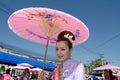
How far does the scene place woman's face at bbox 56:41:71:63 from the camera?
2.80m

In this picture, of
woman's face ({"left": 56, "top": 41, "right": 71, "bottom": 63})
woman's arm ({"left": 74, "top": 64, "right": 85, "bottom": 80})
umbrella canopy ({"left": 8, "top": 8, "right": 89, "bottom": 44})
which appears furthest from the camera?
umbrella canopy ({"left": 8, "top": 8, "right": 89, "bottom": 44})

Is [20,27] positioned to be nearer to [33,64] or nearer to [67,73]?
[67,73]

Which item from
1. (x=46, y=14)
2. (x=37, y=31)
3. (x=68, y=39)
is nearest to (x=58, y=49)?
(x=68, y=39)

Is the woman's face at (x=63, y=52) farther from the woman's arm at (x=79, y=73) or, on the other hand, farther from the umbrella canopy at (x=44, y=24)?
the umbrella canopy at (x=44, y=24)

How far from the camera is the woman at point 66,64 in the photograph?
2660mm

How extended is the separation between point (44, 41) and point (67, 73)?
1.30 m

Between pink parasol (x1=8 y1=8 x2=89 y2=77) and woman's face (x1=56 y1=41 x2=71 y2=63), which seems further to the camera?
pink parasol (x1=8 y1=8 x2=89 y2=77)

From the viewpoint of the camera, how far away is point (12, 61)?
53.9 ft

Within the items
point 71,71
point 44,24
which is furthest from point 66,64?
point 44,24

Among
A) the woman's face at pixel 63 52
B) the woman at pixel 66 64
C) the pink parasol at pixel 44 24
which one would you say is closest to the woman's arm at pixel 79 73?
the woman at pixel 66 64

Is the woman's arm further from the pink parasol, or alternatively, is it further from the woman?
the pink parasol

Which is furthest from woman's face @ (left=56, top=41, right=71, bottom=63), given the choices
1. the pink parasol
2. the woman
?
the pink parasol

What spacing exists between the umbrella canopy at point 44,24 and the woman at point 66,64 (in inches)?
20.3

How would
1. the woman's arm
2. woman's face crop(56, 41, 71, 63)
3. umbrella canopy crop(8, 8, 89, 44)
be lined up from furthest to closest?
umbrella canopy crop(8, 8, 89, 44), woman's face crop(56, 41, 71, 63), the woman's arm
